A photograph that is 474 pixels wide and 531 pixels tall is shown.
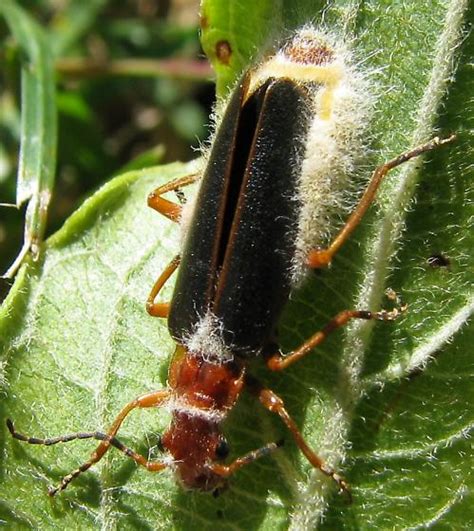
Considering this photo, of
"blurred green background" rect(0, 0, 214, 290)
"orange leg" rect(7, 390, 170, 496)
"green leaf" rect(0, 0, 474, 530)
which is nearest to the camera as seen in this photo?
"green leaf" rect(0, 0, 474, 530)

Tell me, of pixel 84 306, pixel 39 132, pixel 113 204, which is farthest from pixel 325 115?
pixel 39 132

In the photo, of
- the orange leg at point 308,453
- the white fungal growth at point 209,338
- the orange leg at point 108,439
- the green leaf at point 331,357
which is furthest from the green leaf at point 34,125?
the orange leg at point 308,453

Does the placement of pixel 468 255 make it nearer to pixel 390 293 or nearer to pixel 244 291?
pixel 390 293

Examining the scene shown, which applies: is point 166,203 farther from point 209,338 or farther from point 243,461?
point 243,461

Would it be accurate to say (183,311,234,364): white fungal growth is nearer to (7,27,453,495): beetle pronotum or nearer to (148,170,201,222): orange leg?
(7,27,453,495): beetle pronotum

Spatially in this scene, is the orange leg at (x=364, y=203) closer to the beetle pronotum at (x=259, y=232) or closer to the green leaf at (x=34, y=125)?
the beetle pronotum at (x=259, y=232)

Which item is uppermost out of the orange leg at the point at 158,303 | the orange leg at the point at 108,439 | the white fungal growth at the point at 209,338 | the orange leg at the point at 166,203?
the orange leg at the point at 166,203

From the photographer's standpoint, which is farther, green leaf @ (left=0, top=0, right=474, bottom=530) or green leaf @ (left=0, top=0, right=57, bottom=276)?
green leaf @ (left=0, top=0, right=57, bottom=276)

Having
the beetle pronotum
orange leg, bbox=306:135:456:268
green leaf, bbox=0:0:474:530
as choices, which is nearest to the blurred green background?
green leaf, bbox=0:0:474:530
